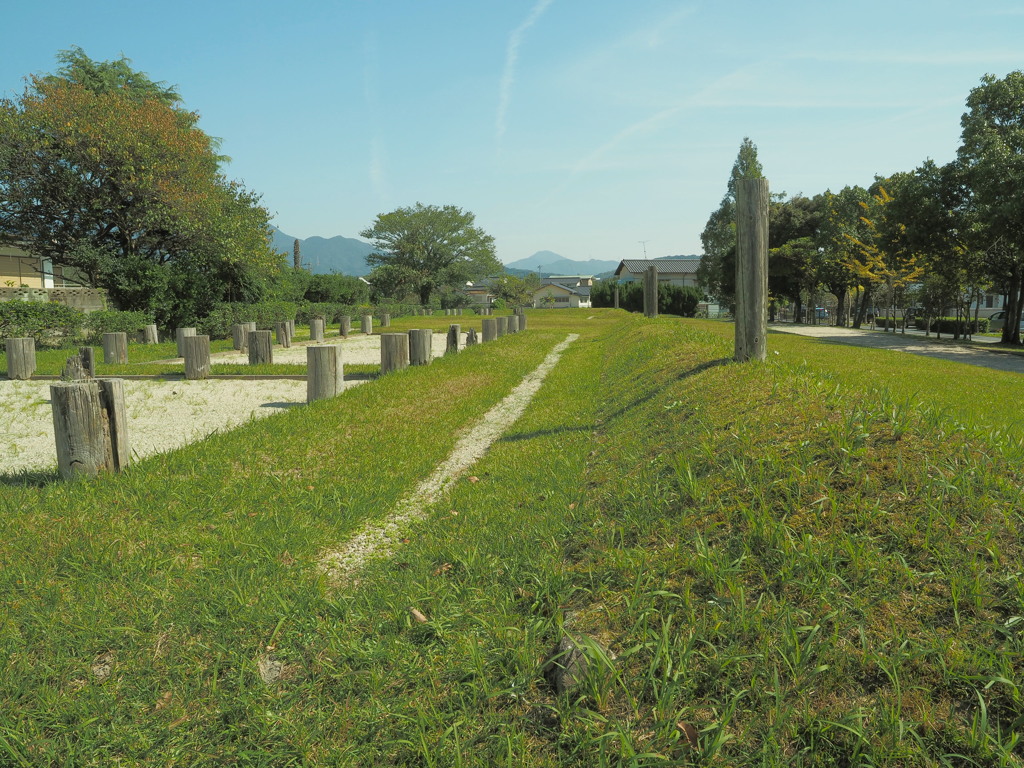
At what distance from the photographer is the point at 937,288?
31453 mm

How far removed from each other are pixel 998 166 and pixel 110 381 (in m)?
24.6

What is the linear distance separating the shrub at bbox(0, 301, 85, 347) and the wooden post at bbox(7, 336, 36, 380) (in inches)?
240

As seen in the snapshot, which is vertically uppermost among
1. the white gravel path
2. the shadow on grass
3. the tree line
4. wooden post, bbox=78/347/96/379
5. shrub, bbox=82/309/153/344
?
the tree line

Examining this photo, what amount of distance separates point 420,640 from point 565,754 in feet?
3.24

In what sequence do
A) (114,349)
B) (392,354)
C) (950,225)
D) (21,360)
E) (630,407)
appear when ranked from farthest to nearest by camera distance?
1. (950,225)
2. (114,349)
3. (21,360)
4. (392,354)
5. (630,407)

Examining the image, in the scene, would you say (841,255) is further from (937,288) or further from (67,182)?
(67,182)

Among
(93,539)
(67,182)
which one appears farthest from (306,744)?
(67,182)

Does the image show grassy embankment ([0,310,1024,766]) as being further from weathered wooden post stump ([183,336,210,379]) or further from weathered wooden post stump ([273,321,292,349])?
weathered wooden post stump ([273,321,292,349])

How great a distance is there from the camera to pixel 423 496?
5.34m

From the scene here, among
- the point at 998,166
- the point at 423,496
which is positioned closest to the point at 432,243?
the point at 998,166

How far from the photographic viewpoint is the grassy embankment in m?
2.25

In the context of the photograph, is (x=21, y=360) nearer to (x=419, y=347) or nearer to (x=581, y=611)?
(x=419, y=347)

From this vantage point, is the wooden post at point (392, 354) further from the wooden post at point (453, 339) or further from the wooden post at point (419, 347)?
the wooden post at point (453, 339)

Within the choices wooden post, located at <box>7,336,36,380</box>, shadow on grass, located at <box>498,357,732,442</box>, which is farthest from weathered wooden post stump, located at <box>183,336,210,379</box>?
shadow on grass, located at <box>498,357,732,442</box>
